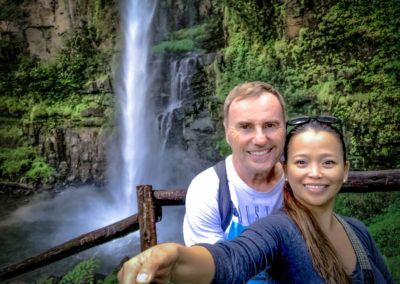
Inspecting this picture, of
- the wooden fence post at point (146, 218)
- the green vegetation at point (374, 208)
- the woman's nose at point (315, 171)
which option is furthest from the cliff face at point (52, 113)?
the woman's nose at point (315, 171)

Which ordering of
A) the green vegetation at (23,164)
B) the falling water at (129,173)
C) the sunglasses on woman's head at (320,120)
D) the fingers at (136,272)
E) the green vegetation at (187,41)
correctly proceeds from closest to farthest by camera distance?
the fingers at (136,272) < the sunglasses on woman's head at (320,120) < the falling water at (129,173) < the green vegetation at (187,41) < the green vegetation at (23,164)

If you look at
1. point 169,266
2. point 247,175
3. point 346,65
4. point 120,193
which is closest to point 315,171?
point 247,175

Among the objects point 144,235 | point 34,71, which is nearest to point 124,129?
point 34,71

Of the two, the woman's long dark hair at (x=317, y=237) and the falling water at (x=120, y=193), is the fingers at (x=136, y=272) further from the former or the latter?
the falling water at (x=120, y=193)

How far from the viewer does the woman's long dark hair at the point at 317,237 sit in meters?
1.16

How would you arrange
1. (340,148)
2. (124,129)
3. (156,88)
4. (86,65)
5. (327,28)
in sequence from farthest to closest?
(86,65), (124,129), (156,88), (327,28), (340,148)

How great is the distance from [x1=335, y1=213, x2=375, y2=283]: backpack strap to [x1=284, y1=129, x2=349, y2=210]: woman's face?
179mm

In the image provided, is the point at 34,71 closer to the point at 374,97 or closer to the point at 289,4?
the point at 289,4

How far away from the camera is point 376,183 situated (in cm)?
192

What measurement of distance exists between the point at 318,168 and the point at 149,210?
123 cm

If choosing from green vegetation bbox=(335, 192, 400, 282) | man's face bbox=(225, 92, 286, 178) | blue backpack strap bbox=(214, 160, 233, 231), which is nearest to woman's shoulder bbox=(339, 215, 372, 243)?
man's face bbox=(225, 92, 286, 178)

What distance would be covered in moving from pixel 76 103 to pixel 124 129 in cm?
293

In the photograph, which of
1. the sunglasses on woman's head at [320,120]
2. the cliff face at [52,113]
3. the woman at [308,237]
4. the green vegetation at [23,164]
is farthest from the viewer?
the cliff face at [52,113]

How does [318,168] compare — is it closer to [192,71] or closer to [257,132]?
[257,132]
